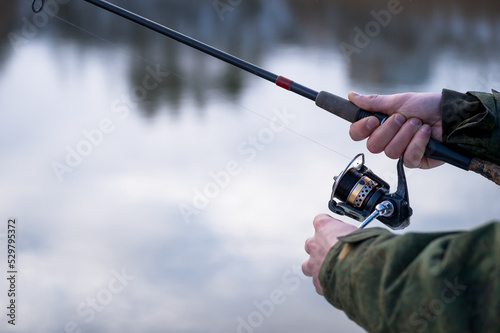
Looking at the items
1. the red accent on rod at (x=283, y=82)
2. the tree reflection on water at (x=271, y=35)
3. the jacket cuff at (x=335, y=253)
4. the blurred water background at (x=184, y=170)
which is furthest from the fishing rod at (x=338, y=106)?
the tree reflection on water at (x=271, y=35)

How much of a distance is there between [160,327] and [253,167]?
1.31m

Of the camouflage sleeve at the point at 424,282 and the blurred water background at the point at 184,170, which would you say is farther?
the blurred water background at the point at 184,170

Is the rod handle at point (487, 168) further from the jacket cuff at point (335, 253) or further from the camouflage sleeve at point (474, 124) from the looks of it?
the jacket cuff at point (335, 253)

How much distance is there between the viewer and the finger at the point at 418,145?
155cm

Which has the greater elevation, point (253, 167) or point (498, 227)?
point (498, 227)

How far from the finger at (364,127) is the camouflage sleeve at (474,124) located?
159 mm

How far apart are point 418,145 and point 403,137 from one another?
4 centimetres

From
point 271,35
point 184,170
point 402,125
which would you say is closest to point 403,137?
point 402,125

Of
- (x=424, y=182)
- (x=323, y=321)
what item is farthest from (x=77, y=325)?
(x=424, y=182)

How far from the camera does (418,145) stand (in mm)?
1557

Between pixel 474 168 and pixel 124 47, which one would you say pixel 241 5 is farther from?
pixel 474 168

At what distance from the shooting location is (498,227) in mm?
775

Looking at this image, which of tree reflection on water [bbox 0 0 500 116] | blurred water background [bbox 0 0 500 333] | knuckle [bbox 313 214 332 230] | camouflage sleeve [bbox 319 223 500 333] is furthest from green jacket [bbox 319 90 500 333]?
tree reflection on water [bbox 0 0 500 116]

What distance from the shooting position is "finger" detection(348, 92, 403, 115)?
1651mm
